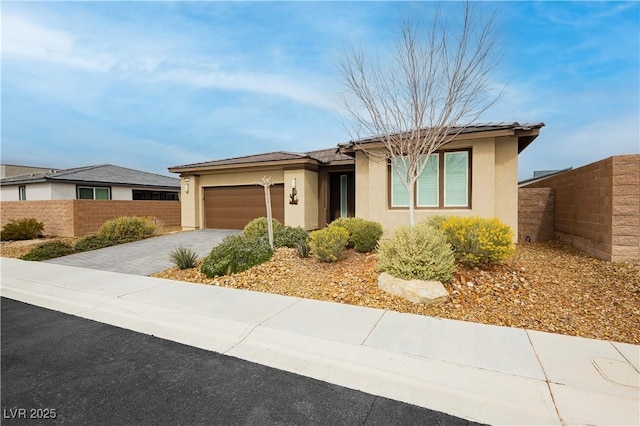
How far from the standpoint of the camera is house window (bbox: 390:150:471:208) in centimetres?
1031

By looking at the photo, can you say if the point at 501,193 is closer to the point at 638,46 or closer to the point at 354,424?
the point at 638,46

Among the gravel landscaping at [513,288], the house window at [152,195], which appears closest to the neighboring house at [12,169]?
the house window at [152,195]

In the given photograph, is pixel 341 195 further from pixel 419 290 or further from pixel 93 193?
pixel 93 193

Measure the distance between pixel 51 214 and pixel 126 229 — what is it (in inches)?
212

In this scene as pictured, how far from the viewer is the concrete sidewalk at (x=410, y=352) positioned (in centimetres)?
293

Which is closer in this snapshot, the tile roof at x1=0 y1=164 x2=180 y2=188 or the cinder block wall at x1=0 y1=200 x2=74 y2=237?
the cinder block wall at x1=0 y1=200 x2=74 y2=237

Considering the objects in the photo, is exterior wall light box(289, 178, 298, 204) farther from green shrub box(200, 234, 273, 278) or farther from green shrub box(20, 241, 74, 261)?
green shrub box(20, 241, 74, 261)

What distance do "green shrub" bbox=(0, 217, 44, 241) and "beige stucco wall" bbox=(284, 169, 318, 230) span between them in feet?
41.6

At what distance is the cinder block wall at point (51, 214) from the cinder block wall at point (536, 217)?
20.0 metres

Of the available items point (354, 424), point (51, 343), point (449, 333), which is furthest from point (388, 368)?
point (51, 343)

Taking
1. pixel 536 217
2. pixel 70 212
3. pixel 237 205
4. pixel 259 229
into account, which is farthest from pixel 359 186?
pixel 70 212

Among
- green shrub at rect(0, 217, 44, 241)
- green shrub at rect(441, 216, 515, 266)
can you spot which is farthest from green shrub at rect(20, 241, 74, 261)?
green shrub at rect(441, 216, 515, 266)

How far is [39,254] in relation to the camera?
10914mm

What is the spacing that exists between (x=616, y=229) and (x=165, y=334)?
9.07 metres
